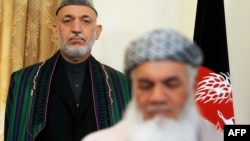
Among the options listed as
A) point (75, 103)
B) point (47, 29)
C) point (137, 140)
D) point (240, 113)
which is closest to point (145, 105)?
point (137, 140)

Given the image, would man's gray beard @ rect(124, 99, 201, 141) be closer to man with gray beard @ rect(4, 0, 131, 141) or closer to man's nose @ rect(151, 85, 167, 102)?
man's nose @ rect(151, 85, 167, 102)

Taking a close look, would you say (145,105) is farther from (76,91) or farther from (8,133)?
(8,133)

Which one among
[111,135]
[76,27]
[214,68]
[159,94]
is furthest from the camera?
[214,68]

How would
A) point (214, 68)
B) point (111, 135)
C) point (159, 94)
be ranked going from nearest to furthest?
point (159, 94), point (111, 135), point (214, 68)

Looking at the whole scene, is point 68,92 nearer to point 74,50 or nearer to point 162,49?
point 74,50

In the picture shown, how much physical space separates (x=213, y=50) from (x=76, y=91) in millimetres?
720

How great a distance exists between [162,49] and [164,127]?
17 cm

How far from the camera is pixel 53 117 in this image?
65.8 inches

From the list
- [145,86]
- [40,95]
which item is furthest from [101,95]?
[145,86]

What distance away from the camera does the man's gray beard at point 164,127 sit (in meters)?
0.77

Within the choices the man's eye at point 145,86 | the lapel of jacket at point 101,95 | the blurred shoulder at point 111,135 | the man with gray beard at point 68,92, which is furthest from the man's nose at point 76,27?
the man's eye at point 145,86

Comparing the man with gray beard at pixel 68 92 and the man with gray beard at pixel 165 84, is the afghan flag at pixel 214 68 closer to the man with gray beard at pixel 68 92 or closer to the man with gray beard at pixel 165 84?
the man with gray beard at pixel 68 92

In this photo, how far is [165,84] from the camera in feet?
2.29

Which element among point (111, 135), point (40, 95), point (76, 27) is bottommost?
point (111, 135)
